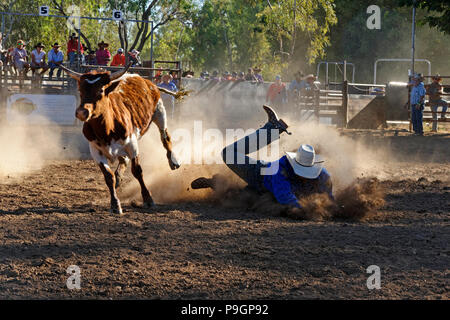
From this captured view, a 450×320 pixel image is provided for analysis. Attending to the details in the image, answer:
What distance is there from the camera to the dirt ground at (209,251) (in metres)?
4.32

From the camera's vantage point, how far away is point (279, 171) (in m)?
6.73

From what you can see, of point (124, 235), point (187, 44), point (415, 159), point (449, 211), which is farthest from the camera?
point (187, 44)

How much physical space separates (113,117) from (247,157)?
5.47 ft

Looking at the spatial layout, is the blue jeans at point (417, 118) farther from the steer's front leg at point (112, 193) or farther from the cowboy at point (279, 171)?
the steer's front leg at point (112, 193)

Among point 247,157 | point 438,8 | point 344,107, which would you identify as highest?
point 438,8

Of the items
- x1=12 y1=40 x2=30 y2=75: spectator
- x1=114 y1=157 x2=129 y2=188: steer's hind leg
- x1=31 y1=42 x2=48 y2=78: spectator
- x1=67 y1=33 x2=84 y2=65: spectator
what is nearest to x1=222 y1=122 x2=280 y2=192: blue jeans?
x1=114 y1=157 x2=129 y2=188: steer's hind leg

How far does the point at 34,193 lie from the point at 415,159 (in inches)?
317

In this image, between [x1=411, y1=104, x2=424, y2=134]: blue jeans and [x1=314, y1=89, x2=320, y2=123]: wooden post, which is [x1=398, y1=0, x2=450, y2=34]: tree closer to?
[x1=411, y1=104, x2=424, y2=134]: blue jeans

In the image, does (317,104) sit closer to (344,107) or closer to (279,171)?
(344,107)

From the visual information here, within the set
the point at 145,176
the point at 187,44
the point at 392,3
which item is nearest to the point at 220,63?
the point at 187,44

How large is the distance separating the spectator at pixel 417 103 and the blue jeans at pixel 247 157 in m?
11.0

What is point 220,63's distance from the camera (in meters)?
54.0

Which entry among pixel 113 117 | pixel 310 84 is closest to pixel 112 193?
pixel 113 117
